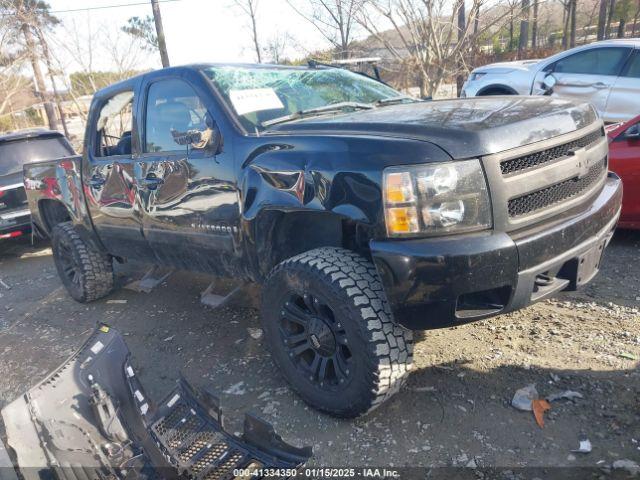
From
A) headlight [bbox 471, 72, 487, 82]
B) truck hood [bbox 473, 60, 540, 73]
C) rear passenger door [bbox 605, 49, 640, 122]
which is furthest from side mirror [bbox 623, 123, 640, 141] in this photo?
headlight [bbox 471, 72, 487, 82]

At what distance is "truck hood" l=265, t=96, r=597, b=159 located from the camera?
226cm

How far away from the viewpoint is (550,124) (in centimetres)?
250

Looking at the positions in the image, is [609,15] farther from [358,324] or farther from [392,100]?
[358,324]

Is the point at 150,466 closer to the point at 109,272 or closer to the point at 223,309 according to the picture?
the point at 223,309

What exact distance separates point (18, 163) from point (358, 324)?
21.6 feet

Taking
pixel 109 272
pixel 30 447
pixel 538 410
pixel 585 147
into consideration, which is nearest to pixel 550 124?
pixel 585 147

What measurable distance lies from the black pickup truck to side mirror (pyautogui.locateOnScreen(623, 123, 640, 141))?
1.50 metres

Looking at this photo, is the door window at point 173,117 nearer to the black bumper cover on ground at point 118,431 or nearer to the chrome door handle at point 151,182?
the chrome door handle at point 151,182

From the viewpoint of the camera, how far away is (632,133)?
433cm

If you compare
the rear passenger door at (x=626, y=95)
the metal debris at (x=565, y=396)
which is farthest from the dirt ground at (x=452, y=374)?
the rear passenger door at (x=626, y=95)

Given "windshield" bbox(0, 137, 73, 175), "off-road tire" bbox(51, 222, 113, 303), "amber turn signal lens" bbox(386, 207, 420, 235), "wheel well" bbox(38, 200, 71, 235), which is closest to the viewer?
"amber turn signal lens" bbox(386, 207, 420, 235)

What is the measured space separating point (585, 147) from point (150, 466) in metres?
2.68

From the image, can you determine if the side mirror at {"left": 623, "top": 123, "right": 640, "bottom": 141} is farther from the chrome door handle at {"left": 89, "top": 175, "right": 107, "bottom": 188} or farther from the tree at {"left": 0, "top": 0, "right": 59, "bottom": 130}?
the tree at {"left": 0, "top": 0, "right": 59, "bottom": 130}

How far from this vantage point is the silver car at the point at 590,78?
6453mm
